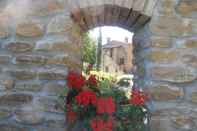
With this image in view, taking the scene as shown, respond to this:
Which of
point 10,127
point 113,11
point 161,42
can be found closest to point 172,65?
point 161,42

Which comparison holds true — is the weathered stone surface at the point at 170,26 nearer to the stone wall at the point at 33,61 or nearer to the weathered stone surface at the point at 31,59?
the stone wall at the point at 33,61

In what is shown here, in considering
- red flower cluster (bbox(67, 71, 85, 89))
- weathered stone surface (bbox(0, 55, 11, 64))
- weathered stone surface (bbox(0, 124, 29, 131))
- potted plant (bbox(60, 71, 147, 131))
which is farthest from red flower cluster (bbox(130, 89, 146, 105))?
weathered stone surface (bbox(0, 55, 11, 64))

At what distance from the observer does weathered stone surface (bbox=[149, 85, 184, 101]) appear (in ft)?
8.64

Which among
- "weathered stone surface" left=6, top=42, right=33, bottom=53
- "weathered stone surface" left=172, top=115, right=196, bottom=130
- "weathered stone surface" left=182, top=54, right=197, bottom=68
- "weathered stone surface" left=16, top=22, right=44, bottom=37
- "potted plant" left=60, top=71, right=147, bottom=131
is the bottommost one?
"weathered stone surface" left=172, top=115, right=196, bottom=130

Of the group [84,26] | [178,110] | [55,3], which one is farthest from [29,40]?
[178,110]

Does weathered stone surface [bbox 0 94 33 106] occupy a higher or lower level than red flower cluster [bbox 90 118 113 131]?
higher

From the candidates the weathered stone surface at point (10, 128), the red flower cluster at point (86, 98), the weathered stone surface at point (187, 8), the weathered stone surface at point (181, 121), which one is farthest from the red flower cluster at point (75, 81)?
the weathered stone surface at point (187, 8)

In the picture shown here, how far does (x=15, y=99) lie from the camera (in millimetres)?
2650

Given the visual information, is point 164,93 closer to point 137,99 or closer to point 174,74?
point 174,74

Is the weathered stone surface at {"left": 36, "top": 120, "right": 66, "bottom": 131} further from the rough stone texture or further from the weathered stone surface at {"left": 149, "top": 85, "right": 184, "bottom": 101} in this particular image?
the weathered stone surface at {"left": 149, "top": 85, "right": 184, "bottom": 101}

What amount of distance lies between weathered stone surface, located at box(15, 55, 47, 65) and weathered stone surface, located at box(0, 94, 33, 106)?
0.87 feet

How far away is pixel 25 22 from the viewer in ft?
8.83

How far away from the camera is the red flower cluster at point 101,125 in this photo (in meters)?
2.33

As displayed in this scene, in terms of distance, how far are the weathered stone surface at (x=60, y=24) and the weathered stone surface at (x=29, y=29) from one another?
0.09 m
